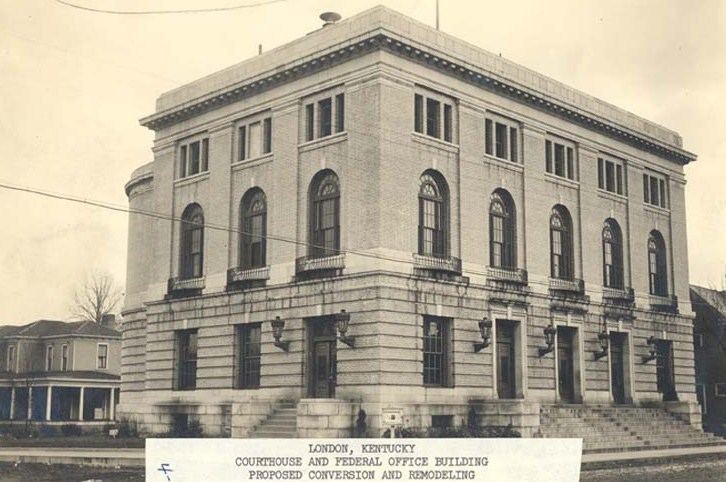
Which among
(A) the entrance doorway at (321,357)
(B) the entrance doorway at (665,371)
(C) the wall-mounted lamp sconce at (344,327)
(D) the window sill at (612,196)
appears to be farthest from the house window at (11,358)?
(B) the entrance doorway at (665,371)

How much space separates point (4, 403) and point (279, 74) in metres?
32.3

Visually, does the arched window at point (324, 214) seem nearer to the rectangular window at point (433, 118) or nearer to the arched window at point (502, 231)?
the rectangular window at point (433, 118)

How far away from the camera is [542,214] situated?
38.0 metres

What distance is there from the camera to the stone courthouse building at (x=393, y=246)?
31.3m

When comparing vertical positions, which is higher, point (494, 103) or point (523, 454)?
point (494, 103)

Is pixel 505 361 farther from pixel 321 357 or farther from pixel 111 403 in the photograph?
pixel 111 403

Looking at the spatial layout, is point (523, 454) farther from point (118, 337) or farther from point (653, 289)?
point (118, 337)

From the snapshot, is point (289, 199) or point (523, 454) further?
point (289, 199)

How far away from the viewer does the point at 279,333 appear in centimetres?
3300

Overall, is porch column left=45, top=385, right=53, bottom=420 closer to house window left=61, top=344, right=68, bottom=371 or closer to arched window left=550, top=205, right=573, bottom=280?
house window left=61, top=344, right=68, bottom=371

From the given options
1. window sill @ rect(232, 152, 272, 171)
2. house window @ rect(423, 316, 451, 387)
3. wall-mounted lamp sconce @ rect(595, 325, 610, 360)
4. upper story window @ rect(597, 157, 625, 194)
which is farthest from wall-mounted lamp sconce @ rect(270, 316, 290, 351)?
upper story window @ rect(597, 157, 625, 194)

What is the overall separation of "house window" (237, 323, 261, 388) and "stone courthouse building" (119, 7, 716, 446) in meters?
0.09

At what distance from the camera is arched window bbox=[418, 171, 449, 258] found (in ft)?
108

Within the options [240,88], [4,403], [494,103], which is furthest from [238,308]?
[4,403]
